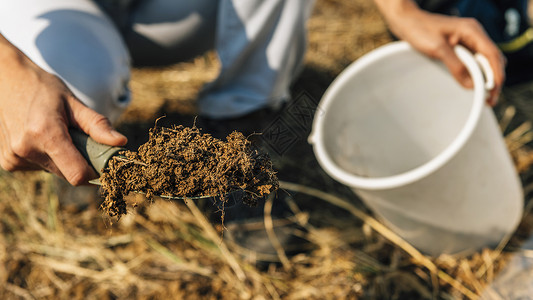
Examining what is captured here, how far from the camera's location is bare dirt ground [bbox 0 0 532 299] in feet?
3.64

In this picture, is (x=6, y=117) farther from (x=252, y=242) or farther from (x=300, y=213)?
(x=300, y=213)

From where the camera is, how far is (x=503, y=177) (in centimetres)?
102

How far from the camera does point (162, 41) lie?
1.18 meters

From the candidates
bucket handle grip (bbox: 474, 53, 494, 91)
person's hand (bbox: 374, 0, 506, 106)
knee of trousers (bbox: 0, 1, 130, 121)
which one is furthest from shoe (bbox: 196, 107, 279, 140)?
bucket handle grip (bbox: 474, 53, 494, 91)

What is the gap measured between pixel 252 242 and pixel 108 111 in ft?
1.58

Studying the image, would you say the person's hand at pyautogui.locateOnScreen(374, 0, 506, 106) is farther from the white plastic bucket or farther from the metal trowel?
the metal trowel

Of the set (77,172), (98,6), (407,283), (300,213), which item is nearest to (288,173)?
(300,213)

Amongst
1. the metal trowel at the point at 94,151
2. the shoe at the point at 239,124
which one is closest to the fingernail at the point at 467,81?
the shoe at the point at 239,124

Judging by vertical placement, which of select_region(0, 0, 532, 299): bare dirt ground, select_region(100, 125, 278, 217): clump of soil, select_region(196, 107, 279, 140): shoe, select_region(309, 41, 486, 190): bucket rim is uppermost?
select_region(100, 125, 278, 217): clump of soil

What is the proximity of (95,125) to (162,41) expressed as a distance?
0.54 metres

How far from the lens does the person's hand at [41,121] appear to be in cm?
69

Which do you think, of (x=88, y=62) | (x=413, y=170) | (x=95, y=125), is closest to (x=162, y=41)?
(x=88, y=62)

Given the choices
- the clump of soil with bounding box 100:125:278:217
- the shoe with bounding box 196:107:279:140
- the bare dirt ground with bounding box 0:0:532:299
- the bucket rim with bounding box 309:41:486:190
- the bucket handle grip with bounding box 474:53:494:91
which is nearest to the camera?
the clump of soil with bounding box 100:125:278:217

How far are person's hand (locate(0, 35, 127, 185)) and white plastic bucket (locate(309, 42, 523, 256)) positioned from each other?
49cm
